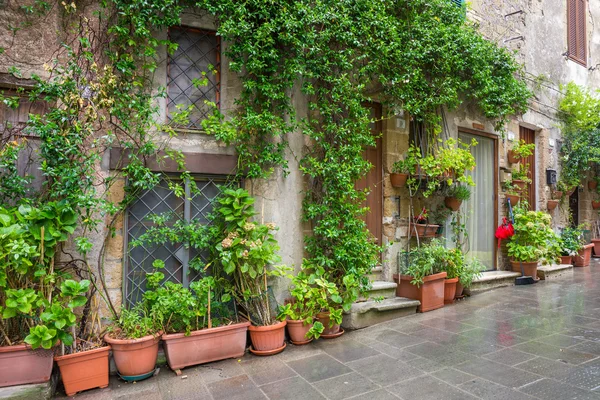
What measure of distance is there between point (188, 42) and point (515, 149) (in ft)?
18.7

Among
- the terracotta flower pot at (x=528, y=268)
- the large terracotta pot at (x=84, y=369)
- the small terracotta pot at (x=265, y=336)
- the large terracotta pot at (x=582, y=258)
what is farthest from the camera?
the large terracotta pot at (x=582, y=258)

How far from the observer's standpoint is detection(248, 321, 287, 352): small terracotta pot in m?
3.60

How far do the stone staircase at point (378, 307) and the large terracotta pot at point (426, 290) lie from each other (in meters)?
0.08

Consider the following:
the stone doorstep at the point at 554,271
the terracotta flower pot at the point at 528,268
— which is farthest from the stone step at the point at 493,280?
the stone doorstep at the point at 554,271

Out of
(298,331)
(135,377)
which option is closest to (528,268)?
(298,331)

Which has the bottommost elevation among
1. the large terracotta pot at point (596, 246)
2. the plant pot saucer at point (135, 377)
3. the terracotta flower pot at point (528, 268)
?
the plant pot saucer at point (135, 377)

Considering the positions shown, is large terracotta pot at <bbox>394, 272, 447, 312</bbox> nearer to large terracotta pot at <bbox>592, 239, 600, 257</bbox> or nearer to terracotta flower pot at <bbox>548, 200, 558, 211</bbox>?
terracotta flower pot at <bbox>548, 200, 558, 211</bbox>

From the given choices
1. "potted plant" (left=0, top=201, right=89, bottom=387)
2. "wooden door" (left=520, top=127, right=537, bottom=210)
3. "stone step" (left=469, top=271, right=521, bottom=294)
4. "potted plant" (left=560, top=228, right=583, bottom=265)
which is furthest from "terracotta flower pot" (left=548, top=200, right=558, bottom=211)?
"potted plant" (left=0, top=201, right=89, bottom=387)

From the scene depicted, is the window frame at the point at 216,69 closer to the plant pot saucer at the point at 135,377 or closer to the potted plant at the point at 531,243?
the plant pot saucer at the point at 135,377

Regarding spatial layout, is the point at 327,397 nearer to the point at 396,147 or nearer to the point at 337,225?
the point at 337,225

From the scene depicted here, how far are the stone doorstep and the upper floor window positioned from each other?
460 centimetres

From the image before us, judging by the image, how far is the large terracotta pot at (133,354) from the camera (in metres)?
3.08

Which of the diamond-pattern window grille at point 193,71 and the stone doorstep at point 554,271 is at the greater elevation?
the diamond-pattern window grille at point 193,71

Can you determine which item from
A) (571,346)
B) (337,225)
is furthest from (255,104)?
(571,346)
